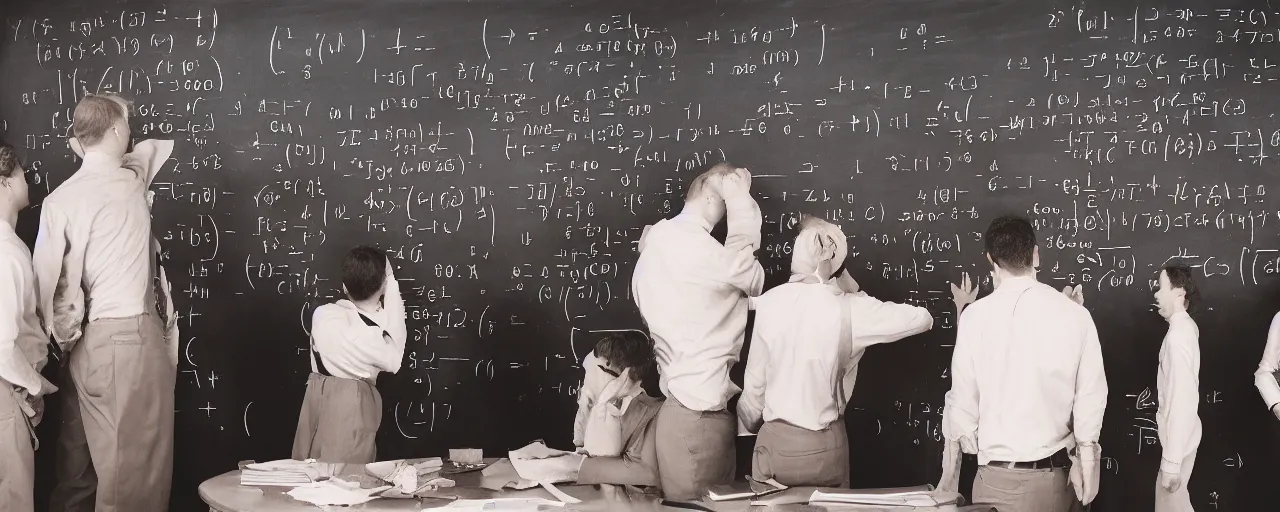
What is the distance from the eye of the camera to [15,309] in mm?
4367

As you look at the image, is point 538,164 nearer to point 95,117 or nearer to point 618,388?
point 618,388

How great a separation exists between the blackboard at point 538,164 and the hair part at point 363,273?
1110 mm

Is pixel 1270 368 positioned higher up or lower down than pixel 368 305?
lower down

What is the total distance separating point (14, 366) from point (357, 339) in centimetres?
130

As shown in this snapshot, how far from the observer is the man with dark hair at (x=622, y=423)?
4.49 m

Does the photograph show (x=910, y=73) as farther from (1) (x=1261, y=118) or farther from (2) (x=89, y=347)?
(2) (x=89, y=347)

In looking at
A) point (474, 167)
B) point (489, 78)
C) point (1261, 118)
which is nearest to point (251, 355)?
point (474, 167)

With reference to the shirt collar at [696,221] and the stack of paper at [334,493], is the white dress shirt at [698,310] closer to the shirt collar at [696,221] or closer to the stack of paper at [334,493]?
the shirt collar at [696,221]

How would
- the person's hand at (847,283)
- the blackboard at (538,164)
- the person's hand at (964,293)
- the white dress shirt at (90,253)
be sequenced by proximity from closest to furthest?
the white dress shirt at (90,253) < the person's hand at (847,283) < the person's hand at (964,293) < the blackboard at (538,164)

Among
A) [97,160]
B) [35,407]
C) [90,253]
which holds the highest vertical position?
[97,160]

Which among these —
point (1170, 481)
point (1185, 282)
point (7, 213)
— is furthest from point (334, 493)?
point (1185, 282)

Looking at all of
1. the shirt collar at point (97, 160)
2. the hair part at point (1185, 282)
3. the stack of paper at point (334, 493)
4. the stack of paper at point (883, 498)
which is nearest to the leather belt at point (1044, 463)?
the stack of paper at point (883, 498)

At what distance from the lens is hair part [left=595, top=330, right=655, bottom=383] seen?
465 cm

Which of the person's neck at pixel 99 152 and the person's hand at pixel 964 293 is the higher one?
the person's neck at pixel 99 152
